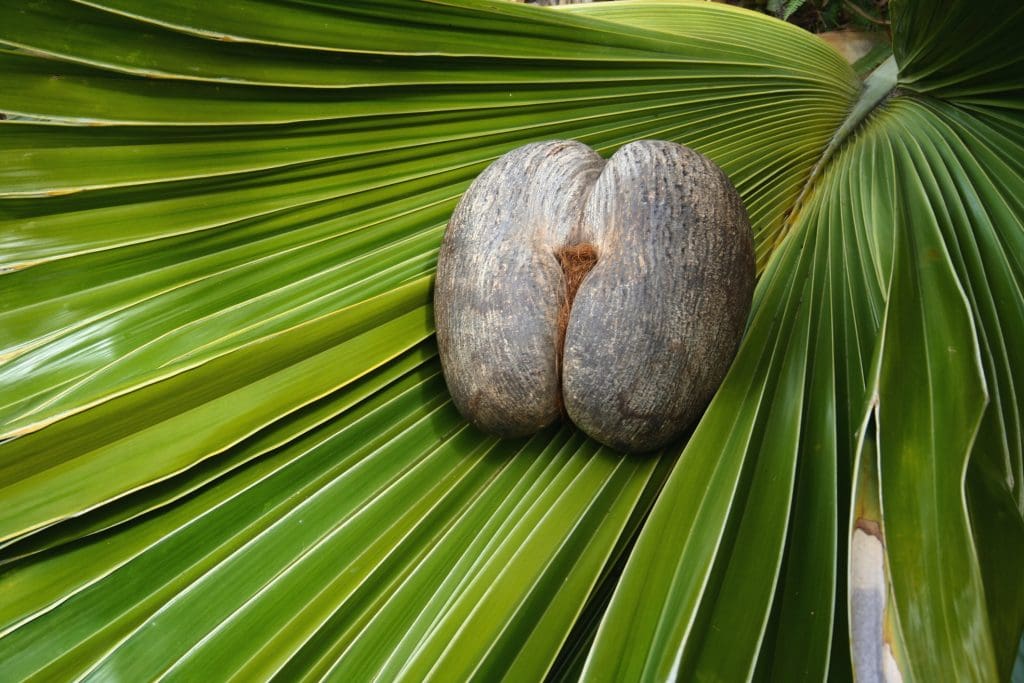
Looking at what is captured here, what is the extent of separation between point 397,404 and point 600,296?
0.36 m

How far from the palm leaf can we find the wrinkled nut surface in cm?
6

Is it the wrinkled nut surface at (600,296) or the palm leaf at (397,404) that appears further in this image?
the wrinkled nut surface at (600,296)

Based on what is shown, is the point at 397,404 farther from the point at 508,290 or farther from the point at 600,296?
the point at 600,296

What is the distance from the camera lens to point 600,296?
926mm

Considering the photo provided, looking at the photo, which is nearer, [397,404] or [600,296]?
[600,296]

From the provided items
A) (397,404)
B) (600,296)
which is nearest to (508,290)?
(600,296)

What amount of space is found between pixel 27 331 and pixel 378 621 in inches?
24.4

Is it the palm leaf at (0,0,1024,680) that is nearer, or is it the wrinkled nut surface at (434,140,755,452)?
the palm leaf at (0,0,1024,680)

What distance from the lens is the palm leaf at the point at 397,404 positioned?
63 cm

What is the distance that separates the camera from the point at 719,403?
2.97ft

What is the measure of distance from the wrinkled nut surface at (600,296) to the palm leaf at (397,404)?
2.5 inches

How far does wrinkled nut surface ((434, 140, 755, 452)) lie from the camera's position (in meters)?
0.91

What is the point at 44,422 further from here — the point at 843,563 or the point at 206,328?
the point at 843,563

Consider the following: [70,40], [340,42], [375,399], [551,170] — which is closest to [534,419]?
[375,399]
